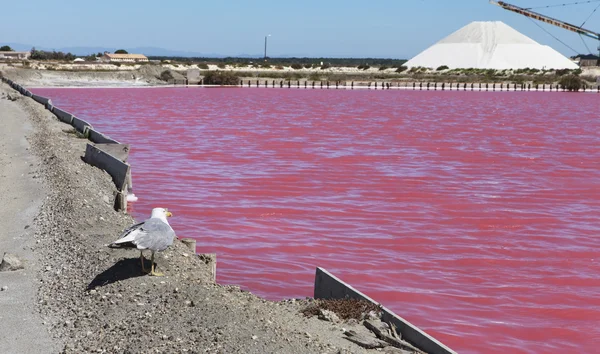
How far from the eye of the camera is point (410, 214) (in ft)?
51.9

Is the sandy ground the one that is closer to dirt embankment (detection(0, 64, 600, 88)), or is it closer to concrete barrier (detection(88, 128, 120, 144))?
concrete barrier (detection(88, 128, 120, 144))

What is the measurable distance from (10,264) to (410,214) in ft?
28.5

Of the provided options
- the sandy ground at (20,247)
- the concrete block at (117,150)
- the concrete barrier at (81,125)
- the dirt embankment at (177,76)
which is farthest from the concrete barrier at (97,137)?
the dirt embankment at (177,76)

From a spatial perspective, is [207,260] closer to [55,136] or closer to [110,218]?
[110,218]

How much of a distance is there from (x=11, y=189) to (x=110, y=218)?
3.74m

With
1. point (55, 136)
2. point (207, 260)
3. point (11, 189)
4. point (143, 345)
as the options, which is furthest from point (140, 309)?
point (55, 136)

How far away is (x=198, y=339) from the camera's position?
22.1ft

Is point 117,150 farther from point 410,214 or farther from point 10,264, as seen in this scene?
point 10,264

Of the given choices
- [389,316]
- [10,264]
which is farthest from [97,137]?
[389,316]

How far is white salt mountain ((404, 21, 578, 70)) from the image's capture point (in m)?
131

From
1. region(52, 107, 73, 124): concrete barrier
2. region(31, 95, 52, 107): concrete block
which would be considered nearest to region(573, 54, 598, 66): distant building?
region(31, 95, 52, 107): concrete block

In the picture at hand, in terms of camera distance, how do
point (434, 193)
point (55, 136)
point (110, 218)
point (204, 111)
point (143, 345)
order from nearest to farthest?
point (143, 345), point (110, 218), point (434, 193), point (55, 136), point (204, 111)

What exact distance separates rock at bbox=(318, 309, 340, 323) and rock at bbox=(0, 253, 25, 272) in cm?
336

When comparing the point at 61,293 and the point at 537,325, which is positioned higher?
the point at 61,293
